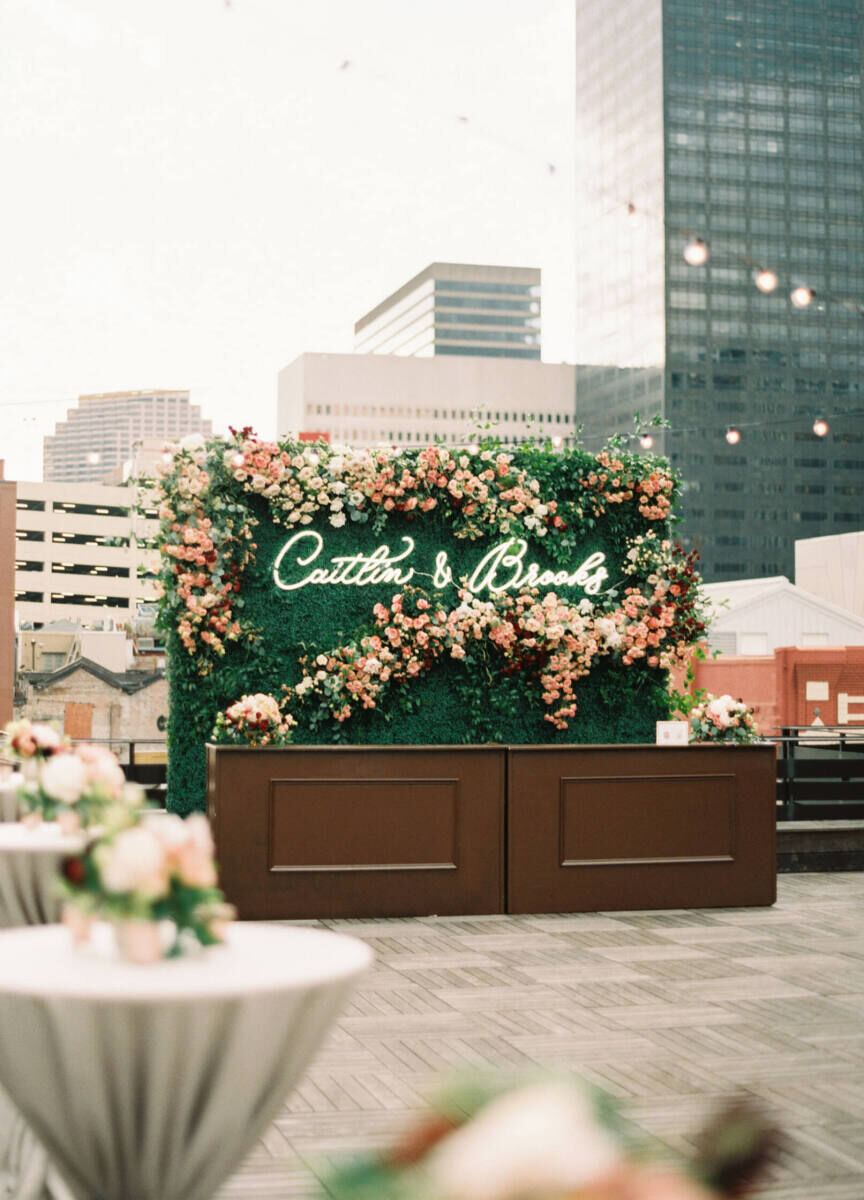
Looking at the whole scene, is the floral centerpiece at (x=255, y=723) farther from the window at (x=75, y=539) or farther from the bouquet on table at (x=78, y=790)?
the window at (x=75, y=539)

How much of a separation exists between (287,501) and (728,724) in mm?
3134

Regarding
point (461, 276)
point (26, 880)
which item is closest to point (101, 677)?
point (26, 880)

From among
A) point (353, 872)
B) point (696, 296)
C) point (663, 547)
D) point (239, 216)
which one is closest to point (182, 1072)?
point (353, 872)

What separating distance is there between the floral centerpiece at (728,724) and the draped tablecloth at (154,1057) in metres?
6.33

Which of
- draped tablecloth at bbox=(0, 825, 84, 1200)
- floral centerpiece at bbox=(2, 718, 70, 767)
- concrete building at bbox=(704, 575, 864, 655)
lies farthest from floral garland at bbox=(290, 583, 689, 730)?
concrete building at bbox=(704, 575, 864, 655)

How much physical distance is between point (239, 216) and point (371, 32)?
9.27 meters

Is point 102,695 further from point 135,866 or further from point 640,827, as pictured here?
point 135,866

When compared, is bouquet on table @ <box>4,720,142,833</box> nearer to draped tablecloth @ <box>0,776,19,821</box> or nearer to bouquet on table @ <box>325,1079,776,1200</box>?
draped tablecloth @ <box>0,776,19,821</box>

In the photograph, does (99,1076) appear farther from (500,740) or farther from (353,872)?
(500,740)

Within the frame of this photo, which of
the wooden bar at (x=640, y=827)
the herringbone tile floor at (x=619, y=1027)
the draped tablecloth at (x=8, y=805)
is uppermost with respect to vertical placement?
the draped tablecloth at (x=8, y=805)

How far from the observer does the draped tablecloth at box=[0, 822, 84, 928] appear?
384 cm

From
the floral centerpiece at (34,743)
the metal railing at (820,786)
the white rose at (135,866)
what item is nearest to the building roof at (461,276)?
the metal railing at (820,786)

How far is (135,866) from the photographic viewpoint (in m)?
2.16

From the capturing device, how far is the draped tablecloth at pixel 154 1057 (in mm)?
2230
